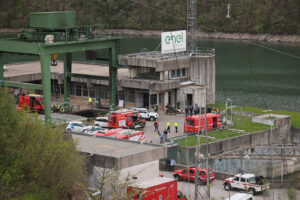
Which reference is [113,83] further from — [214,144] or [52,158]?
[52,158]

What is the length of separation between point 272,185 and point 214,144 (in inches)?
401

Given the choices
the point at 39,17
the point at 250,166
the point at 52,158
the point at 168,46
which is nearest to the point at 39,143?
the point at 52,158

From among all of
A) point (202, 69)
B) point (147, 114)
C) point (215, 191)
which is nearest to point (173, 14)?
point (202, 69)

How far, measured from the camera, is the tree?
85.1 feet

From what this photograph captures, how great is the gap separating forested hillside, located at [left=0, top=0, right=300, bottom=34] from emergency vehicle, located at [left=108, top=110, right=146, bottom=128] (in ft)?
293

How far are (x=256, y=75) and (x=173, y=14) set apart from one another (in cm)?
7929

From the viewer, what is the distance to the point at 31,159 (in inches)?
1078

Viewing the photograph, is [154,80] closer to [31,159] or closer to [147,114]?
[147,114]

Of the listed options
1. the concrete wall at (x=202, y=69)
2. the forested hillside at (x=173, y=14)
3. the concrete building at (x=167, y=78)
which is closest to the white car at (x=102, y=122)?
the concrete building at (x=167, y=78)

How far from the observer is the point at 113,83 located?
2303 inches

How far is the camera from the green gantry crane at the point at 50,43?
165 feet

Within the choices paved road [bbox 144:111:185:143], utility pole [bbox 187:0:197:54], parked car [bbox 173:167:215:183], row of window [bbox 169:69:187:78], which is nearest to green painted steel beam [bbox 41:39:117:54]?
row of window [bbox 169:69:187:78]

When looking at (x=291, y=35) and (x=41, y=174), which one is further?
(x=291, y=35)

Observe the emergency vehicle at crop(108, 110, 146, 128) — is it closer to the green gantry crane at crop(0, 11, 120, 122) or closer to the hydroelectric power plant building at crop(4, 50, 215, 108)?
the green gantry crane at crop(0, 11, 120, 122)
